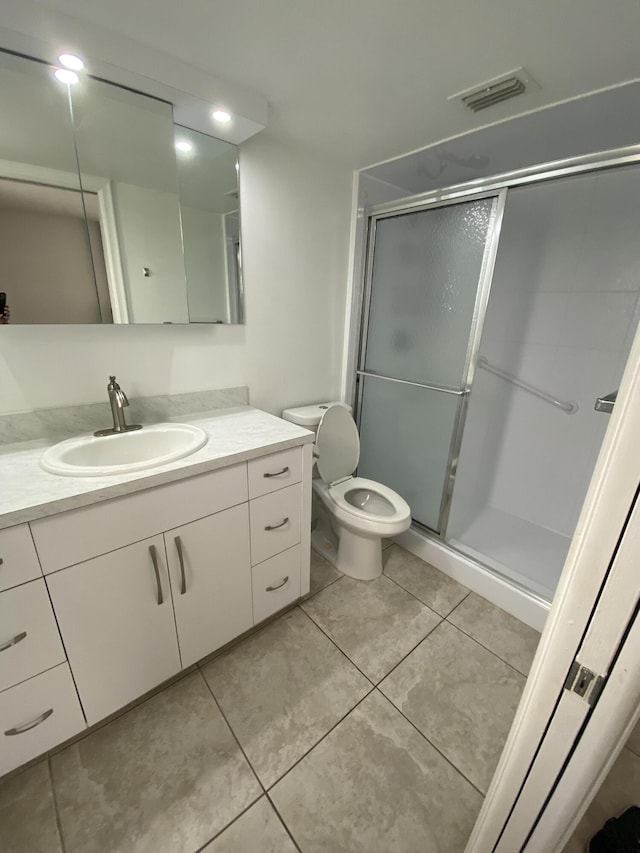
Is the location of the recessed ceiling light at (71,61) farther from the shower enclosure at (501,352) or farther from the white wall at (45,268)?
the shower enclosure at (501,352)

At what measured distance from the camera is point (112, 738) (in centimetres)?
114

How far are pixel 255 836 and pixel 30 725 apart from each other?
2.30 ft

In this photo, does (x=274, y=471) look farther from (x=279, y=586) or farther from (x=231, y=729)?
(x=231, y=729)

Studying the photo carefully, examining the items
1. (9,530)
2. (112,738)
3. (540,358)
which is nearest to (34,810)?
(112,738)

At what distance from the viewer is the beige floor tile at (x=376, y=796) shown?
3.07 feet

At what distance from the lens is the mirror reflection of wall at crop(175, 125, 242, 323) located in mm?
1363

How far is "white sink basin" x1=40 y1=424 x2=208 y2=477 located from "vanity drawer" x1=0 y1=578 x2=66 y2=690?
0.32 meters

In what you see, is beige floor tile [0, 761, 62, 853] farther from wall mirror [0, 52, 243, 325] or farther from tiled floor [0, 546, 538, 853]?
wall mirror [0, 52, 243, 325]

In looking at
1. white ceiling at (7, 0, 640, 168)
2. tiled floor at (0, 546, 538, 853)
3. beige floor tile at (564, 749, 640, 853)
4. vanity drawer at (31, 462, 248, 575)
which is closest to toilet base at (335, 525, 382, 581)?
tiled floor at (0, 546, 538, 853)

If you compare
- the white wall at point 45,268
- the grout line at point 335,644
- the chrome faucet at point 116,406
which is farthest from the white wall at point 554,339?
the white wall at point 45,268

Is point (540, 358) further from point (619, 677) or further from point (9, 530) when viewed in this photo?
point (9, 530)

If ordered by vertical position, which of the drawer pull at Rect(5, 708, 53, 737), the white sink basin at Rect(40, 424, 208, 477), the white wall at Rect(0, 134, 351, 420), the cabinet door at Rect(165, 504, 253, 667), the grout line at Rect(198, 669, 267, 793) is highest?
the white wall at Rect(0, 134, 351, 420)

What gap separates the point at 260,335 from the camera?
177 centimetres

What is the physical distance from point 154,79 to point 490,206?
1.35 m
